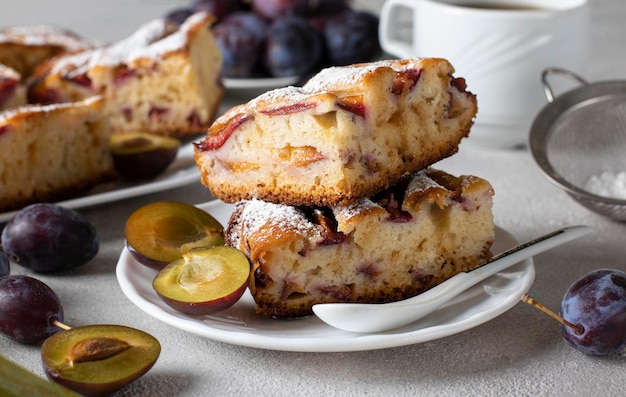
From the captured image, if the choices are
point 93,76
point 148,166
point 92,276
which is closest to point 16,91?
point 93,76

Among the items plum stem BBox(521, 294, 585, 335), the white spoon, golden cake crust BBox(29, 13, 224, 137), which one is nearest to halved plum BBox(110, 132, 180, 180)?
golden cake crust BBox(29, 13, 224, 137)

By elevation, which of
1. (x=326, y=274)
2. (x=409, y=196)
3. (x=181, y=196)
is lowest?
(x=181, y=196)

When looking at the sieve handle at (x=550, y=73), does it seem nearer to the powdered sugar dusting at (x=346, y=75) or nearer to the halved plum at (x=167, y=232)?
the powdered sugar dusting at (x=346, y=75)

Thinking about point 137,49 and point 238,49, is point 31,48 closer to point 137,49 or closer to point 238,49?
point 137,49

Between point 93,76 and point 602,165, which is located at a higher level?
point 93,76

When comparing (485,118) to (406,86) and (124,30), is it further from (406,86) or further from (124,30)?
(124,30)
